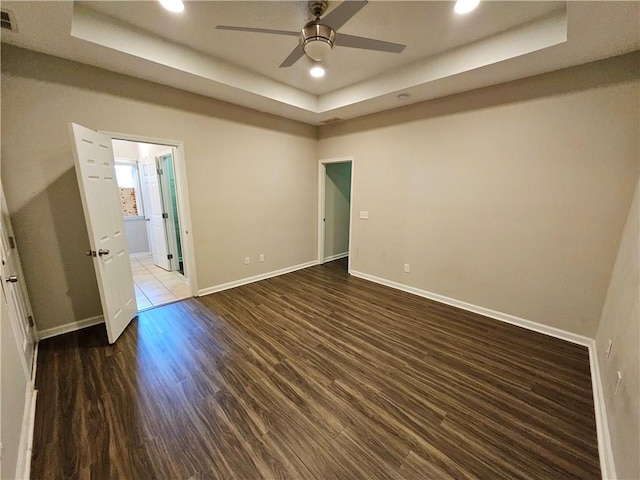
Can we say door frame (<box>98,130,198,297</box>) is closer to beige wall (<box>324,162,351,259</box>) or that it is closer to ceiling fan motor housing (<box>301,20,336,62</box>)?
ceiling fan motor housing (<box>301,20,336,62</box>)

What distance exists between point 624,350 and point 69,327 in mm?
4769

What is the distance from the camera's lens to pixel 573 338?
8.59 ft

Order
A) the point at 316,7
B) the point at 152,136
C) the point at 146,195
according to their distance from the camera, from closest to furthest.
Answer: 1. the point at 316,7
2. the point at 152,136
3. the point at 146,195

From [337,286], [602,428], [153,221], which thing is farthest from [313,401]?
[153,221]

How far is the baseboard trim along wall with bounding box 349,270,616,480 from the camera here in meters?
1.44

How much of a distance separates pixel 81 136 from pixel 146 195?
3180 mm

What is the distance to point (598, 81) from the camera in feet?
7.55

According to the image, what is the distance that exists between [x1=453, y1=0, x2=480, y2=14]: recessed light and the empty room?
A: 1.0 inches

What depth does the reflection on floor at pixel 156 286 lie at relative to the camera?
3.54 m

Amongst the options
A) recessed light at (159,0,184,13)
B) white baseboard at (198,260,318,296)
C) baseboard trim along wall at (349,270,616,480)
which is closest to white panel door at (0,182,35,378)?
white baseboard at (198,260,318,296)

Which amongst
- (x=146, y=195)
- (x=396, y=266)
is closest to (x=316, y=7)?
(x=396, y=266)

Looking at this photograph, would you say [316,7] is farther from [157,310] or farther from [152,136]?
[157,310]

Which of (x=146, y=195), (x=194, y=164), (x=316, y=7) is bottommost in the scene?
(x=146, y=195)

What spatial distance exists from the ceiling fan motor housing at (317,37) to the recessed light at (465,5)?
3.31 ft
